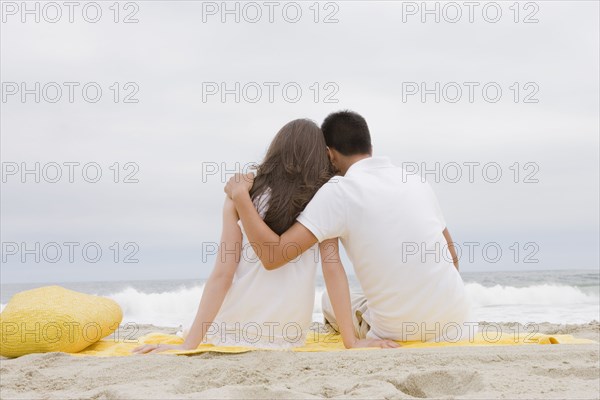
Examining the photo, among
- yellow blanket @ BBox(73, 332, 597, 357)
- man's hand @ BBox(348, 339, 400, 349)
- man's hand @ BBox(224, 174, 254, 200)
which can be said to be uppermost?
man's hand @ BBox(224, 174, 254, 200)

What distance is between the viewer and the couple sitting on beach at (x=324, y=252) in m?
3.62

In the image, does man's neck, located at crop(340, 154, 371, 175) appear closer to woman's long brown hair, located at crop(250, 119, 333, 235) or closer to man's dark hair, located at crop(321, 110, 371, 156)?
man's dark hair, located at crop(321, 110, 371, 156)

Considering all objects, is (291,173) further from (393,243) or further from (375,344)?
(375,344)

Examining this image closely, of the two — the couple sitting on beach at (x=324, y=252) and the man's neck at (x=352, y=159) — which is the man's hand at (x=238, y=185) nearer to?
the couple sitting on beach at (x=324, y=252)

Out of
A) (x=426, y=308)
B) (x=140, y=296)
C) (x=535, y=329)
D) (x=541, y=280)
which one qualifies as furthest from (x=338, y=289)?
(x=541, y=280)

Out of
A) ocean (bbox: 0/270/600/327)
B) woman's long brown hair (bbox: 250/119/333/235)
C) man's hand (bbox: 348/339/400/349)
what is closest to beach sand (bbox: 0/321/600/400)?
man's hand (bbox: 348/339/400/349)

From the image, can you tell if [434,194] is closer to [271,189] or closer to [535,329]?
[271,189]

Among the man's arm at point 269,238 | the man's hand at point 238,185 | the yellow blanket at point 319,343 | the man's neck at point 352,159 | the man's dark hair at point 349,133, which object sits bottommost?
the yellow blanket at point 319,343

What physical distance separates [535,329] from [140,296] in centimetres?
971

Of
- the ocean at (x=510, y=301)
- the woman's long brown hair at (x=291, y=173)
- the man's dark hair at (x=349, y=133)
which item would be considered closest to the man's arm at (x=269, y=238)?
the woman's long brown hair at (x=291, y=173)

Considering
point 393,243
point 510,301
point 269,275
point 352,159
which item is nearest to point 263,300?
point 269,275

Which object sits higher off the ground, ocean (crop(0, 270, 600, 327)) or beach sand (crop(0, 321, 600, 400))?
beach sand (crop(0, 321, 600, 400))

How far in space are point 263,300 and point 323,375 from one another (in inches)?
36.9

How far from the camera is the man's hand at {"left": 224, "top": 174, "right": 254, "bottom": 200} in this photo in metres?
3.65
